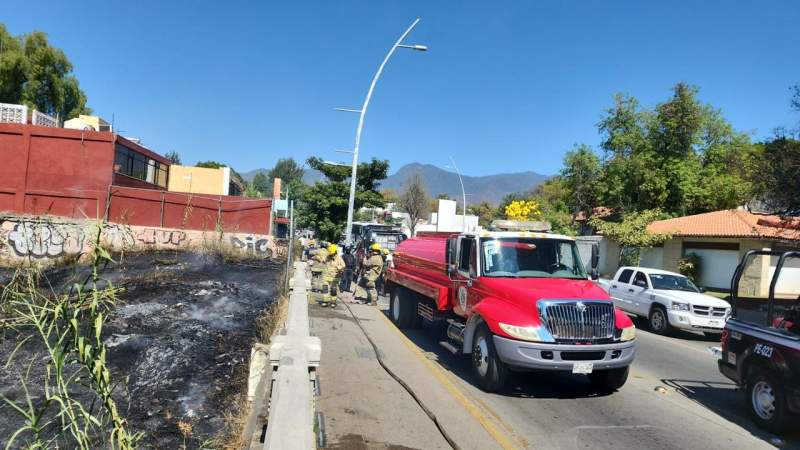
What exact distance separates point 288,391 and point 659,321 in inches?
510

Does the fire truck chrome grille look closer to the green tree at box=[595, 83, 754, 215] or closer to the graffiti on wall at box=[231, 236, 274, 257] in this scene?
the graffiti on wall at box=[231, 236, 274, 257]

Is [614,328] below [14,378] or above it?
above

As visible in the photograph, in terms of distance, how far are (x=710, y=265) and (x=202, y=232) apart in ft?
80.3

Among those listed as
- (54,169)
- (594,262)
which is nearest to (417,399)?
(594,262)

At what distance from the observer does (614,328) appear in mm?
7434

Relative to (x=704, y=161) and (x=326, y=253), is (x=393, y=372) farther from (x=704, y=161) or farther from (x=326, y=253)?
(x=704, y=161)

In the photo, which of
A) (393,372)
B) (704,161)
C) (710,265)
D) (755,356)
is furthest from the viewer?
(704,161)

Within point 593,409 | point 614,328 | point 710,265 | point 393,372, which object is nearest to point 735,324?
point 614,328

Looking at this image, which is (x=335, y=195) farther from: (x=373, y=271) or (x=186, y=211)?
(x=373, y=271)

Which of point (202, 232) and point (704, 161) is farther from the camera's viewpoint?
point (704, 161)

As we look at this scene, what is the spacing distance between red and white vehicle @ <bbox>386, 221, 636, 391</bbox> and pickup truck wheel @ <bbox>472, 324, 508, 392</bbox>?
1cm

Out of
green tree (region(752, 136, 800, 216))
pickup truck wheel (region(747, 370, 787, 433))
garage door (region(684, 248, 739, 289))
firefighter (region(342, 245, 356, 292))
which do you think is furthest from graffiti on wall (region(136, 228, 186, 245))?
garage door (region(684, 248, 739, 289))

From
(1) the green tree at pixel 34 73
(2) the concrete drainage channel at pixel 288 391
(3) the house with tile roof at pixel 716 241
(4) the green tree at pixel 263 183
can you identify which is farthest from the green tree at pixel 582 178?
(4) the green tree at pixel 263 183

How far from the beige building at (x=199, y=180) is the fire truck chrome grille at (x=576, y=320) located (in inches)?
2094
